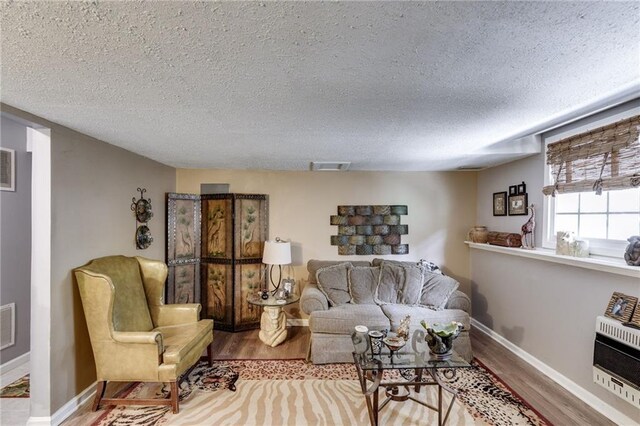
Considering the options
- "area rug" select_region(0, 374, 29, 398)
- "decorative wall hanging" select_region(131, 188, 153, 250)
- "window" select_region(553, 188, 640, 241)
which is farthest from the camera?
"decorative wall hanging" select_region(131, 188, 153, 250)

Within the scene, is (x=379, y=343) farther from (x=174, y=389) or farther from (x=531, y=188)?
(x=531, y=188)

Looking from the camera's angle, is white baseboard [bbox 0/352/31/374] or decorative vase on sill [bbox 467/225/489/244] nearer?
white baseboard [bbox 0/352/31/374]

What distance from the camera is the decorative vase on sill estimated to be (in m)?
3.76

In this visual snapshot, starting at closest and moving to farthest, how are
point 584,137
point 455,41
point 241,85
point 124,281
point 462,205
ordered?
point 455,41 → point 241,85 → point 584,137 → point 124,281 → point 462,205

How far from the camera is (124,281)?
2572 millimetres

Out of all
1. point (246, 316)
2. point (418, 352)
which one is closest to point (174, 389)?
point (246, 316)

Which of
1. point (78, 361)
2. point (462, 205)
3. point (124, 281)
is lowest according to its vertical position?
point (78, 361)

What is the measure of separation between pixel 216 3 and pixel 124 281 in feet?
8.33

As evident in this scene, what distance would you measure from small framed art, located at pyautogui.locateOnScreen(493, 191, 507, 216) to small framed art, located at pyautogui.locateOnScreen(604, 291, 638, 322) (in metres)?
1.61

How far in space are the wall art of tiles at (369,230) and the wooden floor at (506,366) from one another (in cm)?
136

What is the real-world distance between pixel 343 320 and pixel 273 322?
0.92 metres

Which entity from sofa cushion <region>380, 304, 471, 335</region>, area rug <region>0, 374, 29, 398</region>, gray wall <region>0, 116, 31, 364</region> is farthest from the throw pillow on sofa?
gray wall <region>0, 116, 31, 364</region>

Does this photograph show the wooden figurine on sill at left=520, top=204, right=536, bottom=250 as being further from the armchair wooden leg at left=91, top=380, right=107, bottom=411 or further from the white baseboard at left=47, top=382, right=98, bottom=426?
the white baseboard at left=47, top=382, right=98, bottom=426

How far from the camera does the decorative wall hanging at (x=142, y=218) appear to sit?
3123 mm
